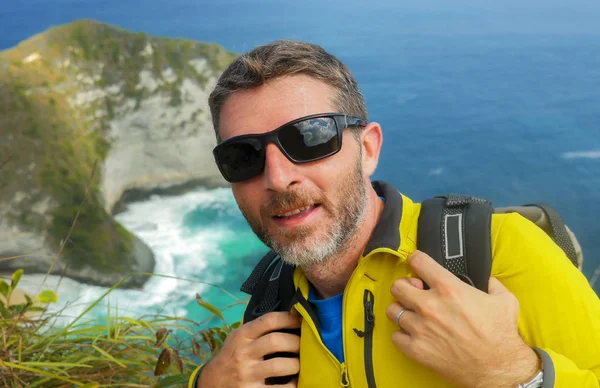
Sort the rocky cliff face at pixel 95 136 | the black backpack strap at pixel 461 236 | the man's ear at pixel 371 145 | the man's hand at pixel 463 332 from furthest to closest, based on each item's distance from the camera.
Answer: the rocky cliff face at pixel 95 136
the man's ear at pixel 371 145
the black backpack strap at pixel 461 236
the man's hand at pixel 463 332

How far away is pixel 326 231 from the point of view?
1.83m

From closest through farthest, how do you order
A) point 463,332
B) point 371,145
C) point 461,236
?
point 463,332
point 461,236
point 371,145

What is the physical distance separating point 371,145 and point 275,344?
38.0 inches

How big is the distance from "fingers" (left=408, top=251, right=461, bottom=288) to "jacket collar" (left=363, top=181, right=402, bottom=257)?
0.39ft

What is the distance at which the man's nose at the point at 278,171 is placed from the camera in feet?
5.92

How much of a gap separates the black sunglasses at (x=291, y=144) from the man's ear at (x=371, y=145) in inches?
8.1

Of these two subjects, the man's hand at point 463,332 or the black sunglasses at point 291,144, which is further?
the black sunglasses at point 291,144

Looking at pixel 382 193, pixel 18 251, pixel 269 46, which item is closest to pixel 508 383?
pixel 382 193

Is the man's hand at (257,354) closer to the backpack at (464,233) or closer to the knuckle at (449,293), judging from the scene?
the backpack at (464,233)

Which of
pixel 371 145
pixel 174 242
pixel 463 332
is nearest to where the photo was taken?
pixel 463 332

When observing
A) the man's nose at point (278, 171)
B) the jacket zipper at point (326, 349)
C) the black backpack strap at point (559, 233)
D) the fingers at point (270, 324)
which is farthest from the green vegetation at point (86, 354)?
the black backpack strap at point (559, 233)

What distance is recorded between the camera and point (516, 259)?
1.59 metres

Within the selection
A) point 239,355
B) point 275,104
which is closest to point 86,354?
point 239,355

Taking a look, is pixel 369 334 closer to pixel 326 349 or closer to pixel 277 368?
pixel 326 349
